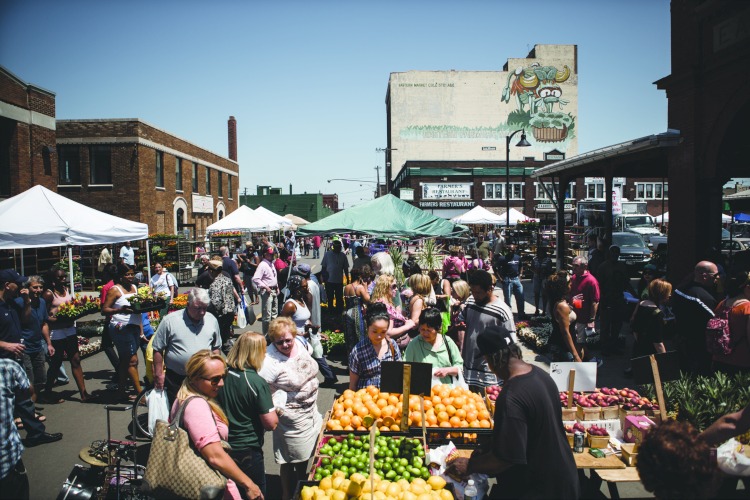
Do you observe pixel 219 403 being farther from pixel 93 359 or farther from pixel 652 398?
pixel 93 359

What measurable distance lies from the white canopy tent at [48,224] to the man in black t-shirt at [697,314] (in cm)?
1042

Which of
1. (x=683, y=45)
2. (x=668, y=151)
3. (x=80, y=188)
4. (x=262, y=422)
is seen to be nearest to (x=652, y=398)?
(x=262, y=422)

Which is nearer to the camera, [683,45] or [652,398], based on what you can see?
[652,398]

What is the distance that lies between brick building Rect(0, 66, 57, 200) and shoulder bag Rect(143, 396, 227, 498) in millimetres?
19698

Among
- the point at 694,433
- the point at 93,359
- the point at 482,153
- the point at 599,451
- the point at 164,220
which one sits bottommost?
the point at 93,359

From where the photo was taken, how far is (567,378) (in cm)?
472

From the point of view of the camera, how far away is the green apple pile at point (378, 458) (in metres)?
3.77

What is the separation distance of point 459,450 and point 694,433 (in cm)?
216

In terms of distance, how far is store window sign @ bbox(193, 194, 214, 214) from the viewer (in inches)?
1374

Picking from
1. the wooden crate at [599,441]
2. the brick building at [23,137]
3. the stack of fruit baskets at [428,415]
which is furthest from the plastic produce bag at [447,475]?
the brick building at [23,137]

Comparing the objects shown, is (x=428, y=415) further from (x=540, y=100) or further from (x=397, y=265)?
(x=540, y=100)

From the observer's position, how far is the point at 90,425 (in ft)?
21.3

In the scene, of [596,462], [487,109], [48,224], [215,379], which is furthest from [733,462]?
[487,109]

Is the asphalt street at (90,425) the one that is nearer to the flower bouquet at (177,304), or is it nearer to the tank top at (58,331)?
the tank top at (58,331)
